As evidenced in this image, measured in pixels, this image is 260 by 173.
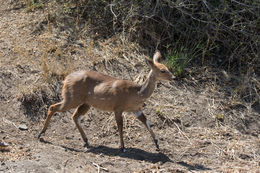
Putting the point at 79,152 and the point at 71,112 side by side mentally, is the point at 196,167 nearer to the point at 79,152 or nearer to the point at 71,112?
the point at 79,152

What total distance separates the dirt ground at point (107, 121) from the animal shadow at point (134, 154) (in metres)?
0.02

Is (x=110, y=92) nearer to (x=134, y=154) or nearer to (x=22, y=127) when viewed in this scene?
(x=134, y=154)

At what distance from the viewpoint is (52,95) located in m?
8.02

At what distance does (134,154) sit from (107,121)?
1.18 m

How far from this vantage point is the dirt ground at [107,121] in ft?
21.1

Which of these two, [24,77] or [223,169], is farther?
[24,77]

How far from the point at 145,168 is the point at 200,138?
66.4 inches

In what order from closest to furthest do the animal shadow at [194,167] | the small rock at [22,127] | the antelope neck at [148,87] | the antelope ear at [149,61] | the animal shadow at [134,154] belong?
the animal shadow at [194,167]
the animal shadow at [134,154]
the antelope ear at [149,61]
the antelope neck at [148,87]
the small rock at [22,127]

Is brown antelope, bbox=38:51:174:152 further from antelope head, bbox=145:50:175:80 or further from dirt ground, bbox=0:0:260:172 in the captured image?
dirt ground, bbox=0:0:260:172

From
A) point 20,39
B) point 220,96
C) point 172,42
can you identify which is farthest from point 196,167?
point 20,39

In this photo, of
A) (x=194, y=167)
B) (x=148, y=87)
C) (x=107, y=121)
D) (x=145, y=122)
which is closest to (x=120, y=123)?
(x=145, y=122)

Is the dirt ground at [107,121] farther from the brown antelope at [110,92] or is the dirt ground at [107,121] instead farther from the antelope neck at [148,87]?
the antelope neck at [148,87]

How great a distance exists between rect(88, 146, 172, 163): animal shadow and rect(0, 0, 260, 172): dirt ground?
16 millimetres

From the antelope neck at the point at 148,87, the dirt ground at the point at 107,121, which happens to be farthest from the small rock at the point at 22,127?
the antelope neck at the point at 148,87
